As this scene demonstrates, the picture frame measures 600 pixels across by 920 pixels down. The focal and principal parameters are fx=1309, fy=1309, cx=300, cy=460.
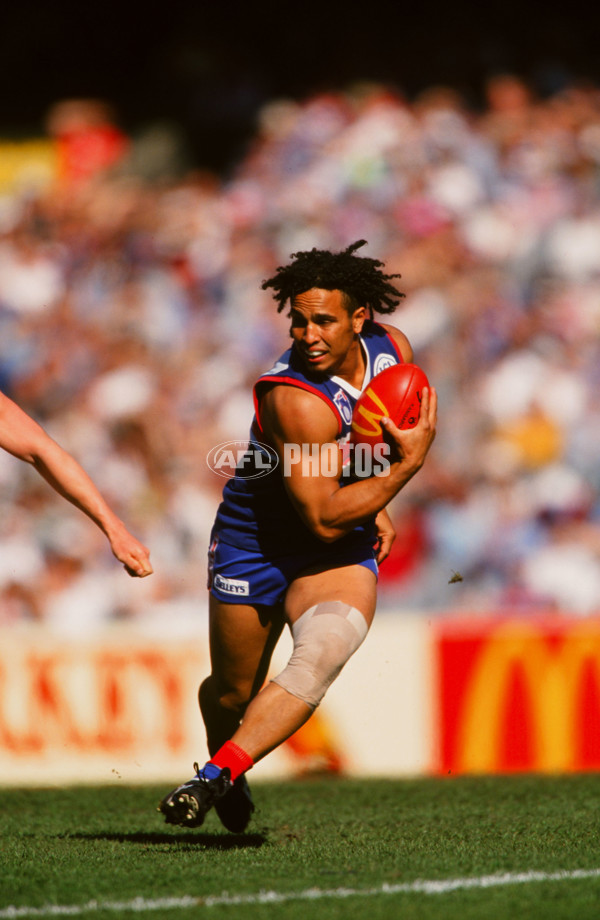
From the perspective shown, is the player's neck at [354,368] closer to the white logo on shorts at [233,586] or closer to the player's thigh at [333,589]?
the player's thigh at [333,589]

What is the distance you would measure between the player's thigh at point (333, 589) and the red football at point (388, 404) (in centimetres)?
50

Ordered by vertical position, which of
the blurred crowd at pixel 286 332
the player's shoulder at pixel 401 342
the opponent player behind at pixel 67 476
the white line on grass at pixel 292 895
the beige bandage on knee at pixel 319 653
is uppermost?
the blurred crowd at pixel 286 332

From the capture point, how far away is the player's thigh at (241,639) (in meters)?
4.95

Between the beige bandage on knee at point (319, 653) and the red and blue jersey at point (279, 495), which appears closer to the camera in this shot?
the beige bandage on knee at point (319, 653)

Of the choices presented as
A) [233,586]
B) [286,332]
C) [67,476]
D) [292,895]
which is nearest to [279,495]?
[233,586]

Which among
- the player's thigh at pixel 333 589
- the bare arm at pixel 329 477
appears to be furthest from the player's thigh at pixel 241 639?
the bare arm at pixel 329 477

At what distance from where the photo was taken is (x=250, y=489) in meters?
4.98

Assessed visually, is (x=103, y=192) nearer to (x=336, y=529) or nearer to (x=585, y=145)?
(x=585, y=145)

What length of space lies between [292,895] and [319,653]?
100 centimetres

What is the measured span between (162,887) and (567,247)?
8.66 m

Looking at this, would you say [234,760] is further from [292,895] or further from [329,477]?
[329,477]

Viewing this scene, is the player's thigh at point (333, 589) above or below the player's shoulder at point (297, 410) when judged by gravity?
below

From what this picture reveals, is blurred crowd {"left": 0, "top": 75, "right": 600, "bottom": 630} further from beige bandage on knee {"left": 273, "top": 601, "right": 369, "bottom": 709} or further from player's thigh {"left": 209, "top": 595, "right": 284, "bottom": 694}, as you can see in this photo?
beige bandage on knee {"left": 273, "top": 601, "right": 369, "bottom": 709}

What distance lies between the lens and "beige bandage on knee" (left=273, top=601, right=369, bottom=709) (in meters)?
4.39
